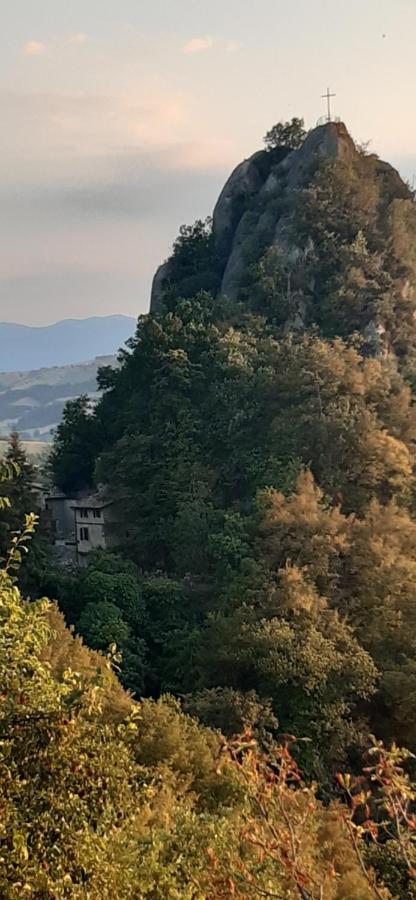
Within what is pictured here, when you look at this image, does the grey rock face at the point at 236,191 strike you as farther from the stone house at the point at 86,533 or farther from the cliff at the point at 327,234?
the stone house at the point at 86,533

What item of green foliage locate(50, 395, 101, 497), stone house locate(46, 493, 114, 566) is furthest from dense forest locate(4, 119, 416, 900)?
stone house locate(46, 493, 114, 566)

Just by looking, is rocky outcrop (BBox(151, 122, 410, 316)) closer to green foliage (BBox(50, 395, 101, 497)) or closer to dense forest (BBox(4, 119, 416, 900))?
dense forest (BBox(4, 119, 416, 900))

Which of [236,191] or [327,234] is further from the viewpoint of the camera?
[236,191]

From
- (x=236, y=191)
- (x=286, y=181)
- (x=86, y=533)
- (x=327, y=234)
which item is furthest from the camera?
(x=236, y=191)

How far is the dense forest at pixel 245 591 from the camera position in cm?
499

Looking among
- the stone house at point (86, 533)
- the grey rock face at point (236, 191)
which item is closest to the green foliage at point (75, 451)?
the stone house at point (86, 533)

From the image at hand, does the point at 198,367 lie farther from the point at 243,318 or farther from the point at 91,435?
the point at 91,435

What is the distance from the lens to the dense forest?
4.99 m

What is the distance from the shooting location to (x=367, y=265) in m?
30.2

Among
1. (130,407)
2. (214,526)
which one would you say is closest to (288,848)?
(214,526)

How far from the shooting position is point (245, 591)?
17.6 meters

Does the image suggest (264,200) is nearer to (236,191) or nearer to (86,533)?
(236,191)

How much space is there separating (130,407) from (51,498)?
472cm

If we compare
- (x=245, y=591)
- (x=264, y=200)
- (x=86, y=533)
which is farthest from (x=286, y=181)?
(x=245, y=591)
